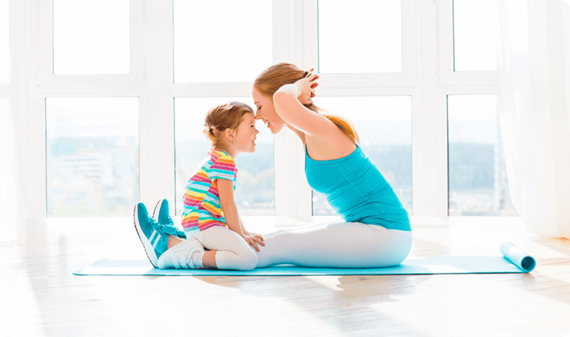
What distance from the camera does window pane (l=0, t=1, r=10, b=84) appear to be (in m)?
2.22

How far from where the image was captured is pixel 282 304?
1162 mm

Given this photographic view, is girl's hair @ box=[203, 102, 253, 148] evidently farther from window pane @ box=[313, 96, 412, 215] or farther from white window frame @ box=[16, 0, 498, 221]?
window pane @ box=[313, 96, 412, 215]

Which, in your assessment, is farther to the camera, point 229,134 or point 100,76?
point 100,76

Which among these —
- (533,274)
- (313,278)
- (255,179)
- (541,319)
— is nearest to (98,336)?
(313,278)

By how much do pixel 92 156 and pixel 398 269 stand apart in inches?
97.1

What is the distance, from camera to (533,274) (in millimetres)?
1462

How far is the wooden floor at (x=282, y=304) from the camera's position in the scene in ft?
3.21

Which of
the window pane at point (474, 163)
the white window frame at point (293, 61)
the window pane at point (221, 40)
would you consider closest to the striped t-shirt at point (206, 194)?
the white window frame at point (293, 61)

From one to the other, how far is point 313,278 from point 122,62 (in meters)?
2.39

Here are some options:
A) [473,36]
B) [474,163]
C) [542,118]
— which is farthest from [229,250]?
[473,36]

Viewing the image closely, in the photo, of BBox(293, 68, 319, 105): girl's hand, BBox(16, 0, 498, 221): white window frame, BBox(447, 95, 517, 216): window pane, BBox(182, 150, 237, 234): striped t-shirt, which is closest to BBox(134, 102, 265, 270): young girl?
BBox(182, 150, 237, 234): striped t-shirt

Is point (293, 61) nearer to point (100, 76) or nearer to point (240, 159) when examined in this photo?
point (240, 159)

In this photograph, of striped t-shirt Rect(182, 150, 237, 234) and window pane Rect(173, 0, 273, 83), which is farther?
Answer: window pane Rect(173, 0, 273, 83)

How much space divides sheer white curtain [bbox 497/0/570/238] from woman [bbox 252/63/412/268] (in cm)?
109
